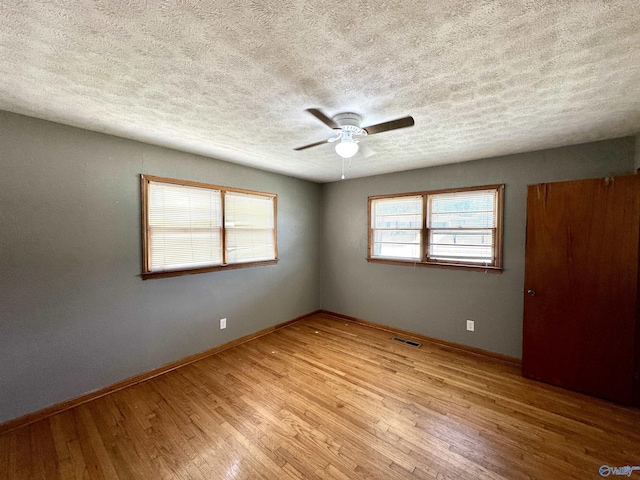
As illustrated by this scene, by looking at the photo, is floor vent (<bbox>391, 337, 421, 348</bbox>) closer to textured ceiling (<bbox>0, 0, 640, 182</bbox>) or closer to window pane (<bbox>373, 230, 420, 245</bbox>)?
window pane (<bbox>373, 230, 420, 245</bbox>)

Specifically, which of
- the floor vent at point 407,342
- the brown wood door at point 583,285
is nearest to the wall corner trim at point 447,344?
the floor vent at point 407,342

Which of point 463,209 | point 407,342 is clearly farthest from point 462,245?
point 407,342

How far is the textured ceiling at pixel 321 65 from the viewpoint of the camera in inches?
41.2

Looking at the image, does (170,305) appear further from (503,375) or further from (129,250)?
(503,375)

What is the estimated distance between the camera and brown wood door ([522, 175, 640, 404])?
2.25m

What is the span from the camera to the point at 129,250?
102 inches

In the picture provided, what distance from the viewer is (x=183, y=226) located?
296 cm

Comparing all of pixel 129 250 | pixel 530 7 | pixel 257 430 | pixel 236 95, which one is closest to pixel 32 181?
pixel 129 250

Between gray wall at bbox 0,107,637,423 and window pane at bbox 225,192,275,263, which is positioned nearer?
gray wall at bbox 0,107,637,423

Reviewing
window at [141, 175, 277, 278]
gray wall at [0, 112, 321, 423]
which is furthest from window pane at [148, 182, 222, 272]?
gray wall at [0, 112, 321, 423]

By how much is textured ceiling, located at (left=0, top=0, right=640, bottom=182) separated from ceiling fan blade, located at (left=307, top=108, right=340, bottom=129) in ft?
0.18

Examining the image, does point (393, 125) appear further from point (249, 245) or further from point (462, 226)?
point (249, 245)

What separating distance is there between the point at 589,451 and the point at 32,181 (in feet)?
15.5

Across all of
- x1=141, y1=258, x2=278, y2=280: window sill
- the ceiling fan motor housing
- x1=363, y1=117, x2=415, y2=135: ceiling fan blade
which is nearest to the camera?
x1=363, y1=117, x2=415, y2=135: ceiling fan blade
